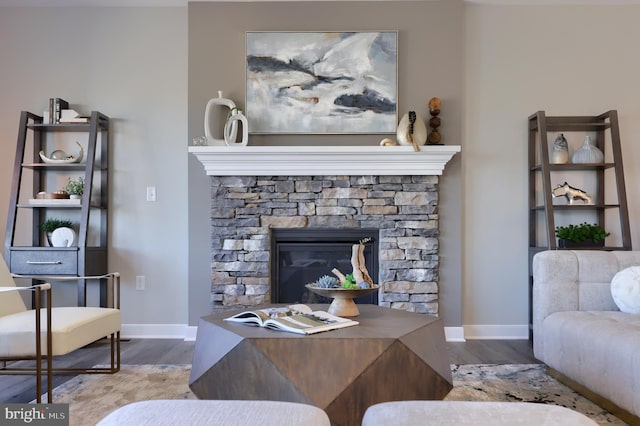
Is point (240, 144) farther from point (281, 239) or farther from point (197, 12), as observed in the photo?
point (197, 12)

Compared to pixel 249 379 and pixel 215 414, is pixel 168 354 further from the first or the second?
pixel 215 414

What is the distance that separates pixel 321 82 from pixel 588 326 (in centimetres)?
244

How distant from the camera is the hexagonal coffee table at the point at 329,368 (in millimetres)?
1687

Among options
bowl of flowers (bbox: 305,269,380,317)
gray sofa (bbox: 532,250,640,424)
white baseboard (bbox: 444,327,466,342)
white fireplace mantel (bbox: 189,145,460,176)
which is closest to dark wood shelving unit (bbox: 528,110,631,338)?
white baseboard (bbox: 444,327,466,342)

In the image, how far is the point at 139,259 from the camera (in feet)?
12.5

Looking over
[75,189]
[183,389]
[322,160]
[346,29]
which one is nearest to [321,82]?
[346,29]

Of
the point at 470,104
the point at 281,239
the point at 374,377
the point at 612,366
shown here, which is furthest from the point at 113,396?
the point at 470,104

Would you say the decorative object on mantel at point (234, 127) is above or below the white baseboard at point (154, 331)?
above

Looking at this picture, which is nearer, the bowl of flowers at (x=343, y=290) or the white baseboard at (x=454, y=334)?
the bowl of flowers at (x=343, y=290)

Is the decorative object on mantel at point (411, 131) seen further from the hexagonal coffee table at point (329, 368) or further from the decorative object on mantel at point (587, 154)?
the hexagonal coffee table at point (329, 368)

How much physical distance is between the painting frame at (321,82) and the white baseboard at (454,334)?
1.60 meters

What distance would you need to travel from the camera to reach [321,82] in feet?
12.1

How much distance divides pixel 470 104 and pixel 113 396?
317 cm

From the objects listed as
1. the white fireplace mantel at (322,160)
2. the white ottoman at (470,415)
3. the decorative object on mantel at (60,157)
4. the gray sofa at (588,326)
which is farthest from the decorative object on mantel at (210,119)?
the white ottoman at (470,415)
